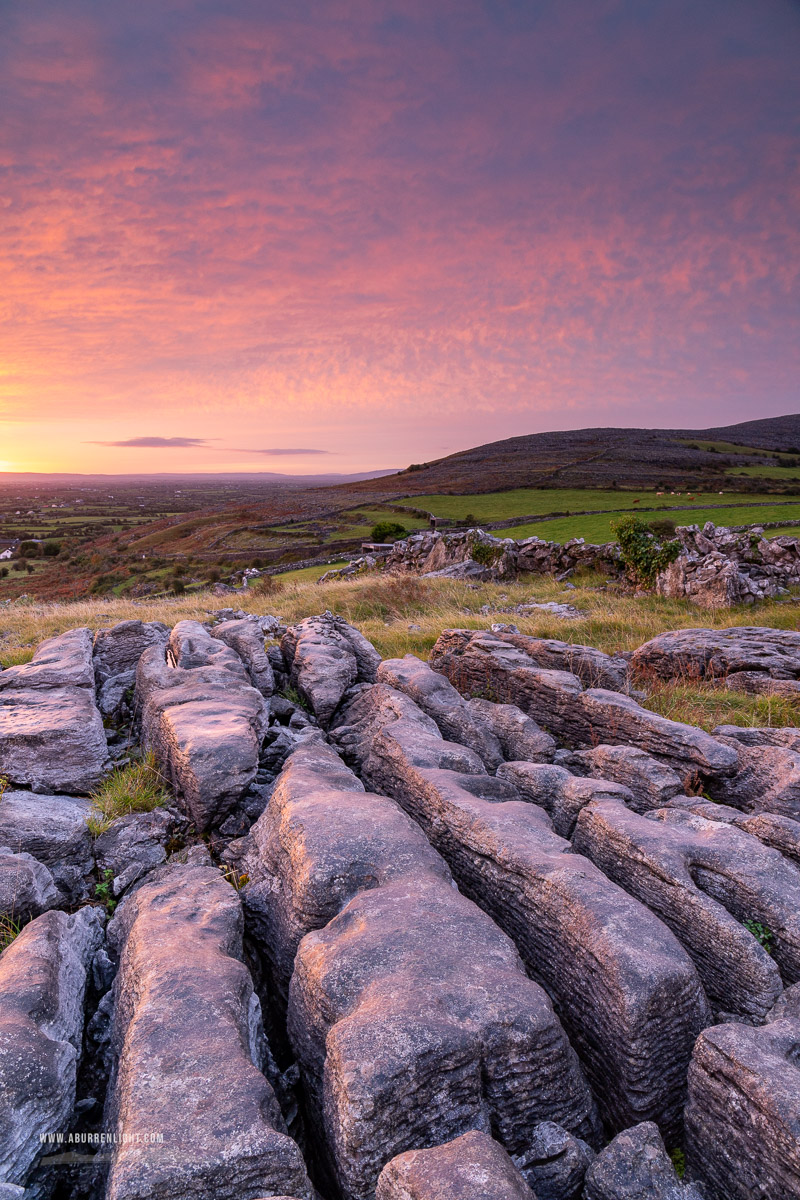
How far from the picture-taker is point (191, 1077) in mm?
3717

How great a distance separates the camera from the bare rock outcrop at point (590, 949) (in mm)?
4527

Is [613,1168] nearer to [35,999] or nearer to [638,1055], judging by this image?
[638,1055]

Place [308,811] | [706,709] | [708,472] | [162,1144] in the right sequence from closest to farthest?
1. [162,1144]
2. [308,811]
3. [706,709]
4. [708,472]

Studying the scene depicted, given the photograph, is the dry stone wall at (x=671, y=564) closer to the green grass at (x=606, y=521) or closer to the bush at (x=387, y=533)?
the green grass at (x=606, y=521)

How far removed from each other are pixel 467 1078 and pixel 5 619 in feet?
80.3

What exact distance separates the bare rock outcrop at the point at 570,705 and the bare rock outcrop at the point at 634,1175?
581cm

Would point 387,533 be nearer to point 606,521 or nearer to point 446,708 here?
point 606,521

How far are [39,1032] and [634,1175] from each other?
414 centimetres

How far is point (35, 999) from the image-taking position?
4473 millimetres

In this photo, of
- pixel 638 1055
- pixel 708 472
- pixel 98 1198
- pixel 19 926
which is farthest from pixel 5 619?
pixel 708 472

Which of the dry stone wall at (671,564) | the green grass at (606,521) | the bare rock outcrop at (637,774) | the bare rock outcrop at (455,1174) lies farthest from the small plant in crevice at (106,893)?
the green grass at (606,521)

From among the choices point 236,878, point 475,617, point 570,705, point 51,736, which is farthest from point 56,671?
point 475,617

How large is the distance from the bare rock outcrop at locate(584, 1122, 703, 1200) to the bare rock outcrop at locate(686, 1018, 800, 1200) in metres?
0.28

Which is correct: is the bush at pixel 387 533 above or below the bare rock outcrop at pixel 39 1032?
above
